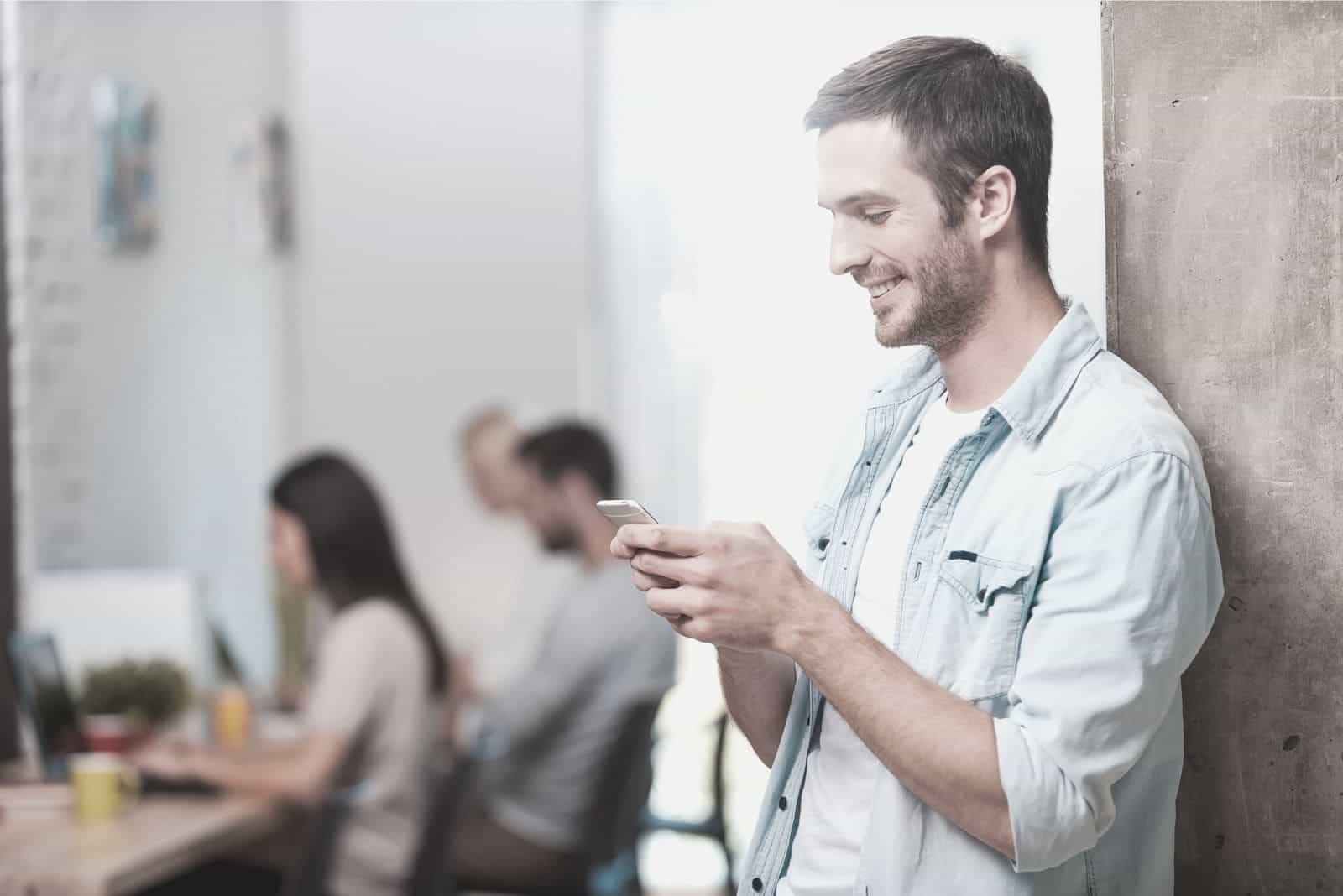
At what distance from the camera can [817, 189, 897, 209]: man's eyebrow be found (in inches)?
40.7

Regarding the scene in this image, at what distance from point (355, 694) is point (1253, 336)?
2000mm

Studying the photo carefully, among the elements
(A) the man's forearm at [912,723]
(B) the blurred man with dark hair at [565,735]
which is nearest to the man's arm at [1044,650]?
(A) the man's forearm at [912,723]

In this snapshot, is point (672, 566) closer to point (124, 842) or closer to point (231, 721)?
point (124, 842)

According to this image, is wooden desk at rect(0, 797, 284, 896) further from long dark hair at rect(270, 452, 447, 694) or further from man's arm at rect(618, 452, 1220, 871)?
man's arm at rect(618, 452, 1220, 871)

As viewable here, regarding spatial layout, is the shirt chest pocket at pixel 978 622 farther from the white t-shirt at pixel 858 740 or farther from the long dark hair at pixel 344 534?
the long dark hair at pixel 344 534

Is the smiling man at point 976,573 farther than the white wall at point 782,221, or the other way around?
the white wall at point 782,221

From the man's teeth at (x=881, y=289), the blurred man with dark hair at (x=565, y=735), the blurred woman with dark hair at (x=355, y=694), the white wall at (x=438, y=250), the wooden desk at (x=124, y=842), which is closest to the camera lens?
the man's teeth at (x=881, y=289)

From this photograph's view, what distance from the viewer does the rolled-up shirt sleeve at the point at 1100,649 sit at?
3.10 feet

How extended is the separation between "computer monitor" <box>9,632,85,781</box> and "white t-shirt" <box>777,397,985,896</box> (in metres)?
1.94

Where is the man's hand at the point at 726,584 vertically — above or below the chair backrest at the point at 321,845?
above

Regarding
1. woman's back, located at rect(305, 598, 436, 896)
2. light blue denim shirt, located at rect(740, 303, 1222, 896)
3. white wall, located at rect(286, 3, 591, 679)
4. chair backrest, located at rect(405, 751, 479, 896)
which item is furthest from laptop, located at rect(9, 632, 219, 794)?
white wall, located at rect(286, 3, 591, 679)

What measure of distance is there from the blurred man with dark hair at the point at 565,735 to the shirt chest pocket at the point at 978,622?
1.96 meters

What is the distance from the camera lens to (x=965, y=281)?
3.43 feet

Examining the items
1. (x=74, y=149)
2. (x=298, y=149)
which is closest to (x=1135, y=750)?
(x=74, y=149)
